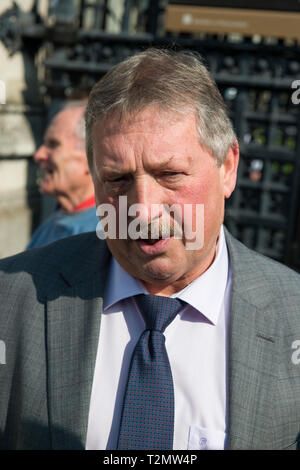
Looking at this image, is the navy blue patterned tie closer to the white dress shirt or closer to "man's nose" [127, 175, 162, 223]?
the white dress shirt

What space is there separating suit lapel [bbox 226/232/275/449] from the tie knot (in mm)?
168

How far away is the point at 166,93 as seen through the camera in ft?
4.37

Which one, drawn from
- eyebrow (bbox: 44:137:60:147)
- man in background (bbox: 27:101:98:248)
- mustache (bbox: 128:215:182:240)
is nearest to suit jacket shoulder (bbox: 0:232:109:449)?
mustache (bbox: 128:215:182:240)

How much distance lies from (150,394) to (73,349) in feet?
0.81

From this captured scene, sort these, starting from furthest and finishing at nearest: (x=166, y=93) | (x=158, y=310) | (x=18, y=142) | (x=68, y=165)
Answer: (x=18, y=142) < (x=68, y=165) < (x=158, y=310) < (x=166, y=93)

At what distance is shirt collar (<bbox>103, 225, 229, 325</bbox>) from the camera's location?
147 cm

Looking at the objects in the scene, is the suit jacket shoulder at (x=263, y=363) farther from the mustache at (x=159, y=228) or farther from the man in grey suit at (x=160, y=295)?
the mustache at (x=159, y=228)

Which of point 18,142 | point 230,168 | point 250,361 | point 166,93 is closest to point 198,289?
point 250,361

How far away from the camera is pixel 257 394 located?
4.47ft

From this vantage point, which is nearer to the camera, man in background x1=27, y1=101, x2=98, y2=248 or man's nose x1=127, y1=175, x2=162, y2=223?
man's nose x1=127, y1=175, x2=162, y2=223

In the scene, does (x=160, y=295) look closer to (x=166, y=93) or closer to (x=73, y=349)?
(x=73, y=349)

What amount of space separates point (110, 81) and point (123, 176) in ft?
0.86

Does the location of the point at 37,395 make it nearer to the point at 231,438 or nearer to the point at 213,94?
the point at 231,438

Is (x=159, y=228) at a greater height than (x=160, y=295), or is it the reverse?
(x=159, y=228)
